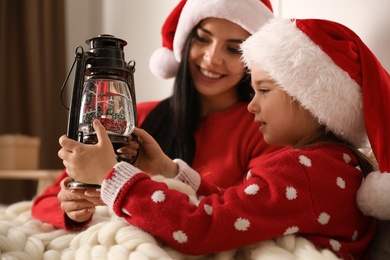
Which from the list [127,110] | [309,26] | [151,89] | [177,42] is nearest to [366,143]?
[309,26]

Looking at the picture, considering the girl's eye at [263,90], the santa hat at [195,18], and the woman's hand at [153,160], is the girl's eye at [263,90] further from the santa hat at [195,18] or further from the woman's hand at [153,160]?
the santa hat at [195,18]

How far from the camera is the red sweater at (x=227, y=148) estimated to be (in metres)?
1.42

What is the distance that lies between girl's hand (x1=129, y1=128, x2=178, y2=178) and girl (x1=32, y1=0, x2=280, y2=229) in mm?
338

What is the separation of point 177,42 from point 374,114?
0.82m

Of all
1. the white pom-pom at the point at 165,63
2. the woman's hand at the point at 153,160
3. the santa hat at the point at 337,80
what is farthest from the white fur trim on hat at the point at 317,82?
the white pom-pom at the point at 165,63

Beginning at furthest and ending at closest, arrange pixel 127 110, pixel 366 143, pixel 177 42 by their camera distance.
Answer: pixel 177 42
pixel 366 143
pixel 127 110

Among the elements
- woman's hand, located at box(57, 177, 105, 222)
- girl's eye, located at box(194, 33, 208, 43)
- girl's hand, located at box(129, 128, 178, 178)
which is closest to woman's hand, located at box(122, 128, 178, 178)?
girl's hand, located at box(129, 128, 178, 178)

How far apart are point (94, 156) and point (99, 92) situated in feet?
0.43

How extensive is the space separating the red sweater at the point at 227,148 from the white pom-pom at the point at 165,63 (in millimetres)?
201

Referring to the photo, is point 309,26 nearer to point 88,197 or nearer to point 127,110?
point 127,110

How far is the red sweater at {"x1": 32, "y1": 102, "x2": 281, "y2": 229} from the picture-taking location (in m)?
1.42

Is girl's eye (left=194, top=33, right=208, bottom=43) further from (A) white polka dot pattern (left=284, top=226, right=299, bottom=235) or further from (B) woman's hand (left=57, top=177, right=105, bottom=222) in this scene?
(A) white polka dot pattern (left=284, top=226, right=299, bottom=235)

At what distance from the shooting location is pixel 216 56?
145 centimetres

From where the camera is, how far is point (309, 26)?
971mm
